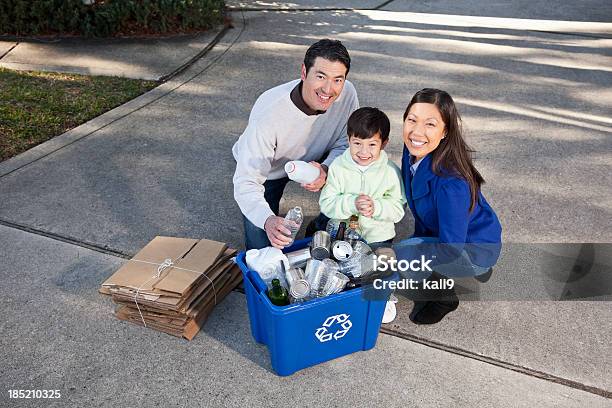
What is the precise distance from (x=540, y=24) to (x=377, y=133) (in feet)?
21.0

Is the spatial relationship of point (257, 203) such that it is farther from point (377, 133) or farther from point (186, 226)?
point (186, 226)

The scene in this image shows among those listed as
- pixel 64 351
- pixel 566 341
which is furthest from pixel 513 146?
pixel 64 351

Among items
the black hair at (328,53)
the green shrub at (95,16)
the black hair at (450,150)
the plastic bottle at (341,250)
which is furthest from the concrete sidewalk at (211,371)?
the green shrub at (95,16)

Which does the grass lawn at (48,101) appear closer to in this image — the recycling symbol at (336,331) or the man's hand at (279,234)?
the man's hand at (279,234)

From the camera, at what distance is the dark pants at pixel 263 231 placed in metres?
3.05

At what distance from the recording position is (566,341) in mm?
2752

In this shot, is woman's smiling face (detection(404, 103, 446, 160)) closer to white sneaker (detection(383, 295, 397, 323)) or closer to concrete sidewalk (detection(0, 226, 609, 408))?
white sneaker (detection(383, 295, 397, 323))

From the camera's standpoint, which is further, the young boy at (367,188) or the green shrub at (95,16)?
the green shrub at (95,16)

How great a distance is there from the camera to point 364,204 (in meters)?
2.65

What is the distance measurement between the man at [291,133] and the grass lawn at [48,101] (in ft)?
Answer: 7.40

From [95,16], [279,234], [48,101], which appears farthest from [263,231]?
[95,16]

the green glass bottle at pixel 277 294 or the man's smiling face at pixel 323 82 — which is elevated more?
the man's smiling face at pixel 323 82

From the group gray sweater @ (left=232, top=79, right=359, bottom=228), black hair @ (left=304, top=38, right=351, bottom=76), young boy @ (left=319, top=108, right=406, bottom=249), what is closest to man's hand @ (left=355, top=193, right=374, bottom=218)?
young boy @ (left=319, top=108, right=406, bottom=249)

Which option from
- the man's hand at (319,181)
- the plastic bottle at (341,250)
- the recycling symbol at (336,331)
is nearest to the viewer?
the recycling symbol at (336,331)
